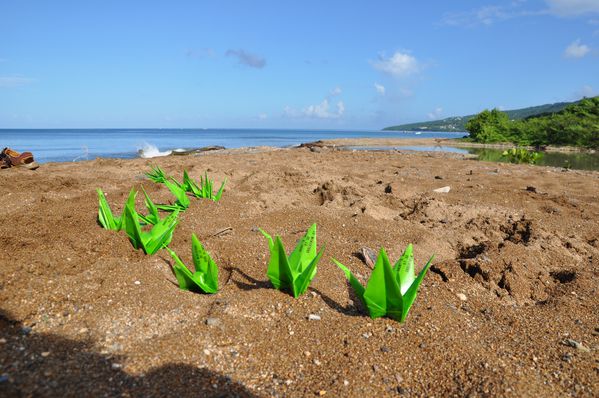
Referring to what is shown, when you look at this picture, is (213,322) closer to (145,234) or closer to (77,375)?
(77,375)

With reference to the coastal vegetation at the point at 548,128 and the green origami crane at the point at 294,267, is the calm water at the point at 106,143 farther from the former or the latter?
the coastal vegetation at the point at 548,128

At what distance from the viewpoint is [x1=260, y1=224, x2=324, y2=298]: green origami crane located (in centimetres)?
190

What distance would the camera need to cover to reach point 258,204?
12.7ft

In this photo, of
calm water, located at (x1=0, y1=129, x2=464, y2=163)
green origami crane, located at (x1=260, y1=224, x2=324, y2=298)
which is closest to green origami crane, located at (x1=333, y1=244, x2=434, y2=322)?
green origami crane, located at (x1=260, y1=224, x2=324, y2=298)

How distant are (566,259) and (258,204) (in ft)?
8.88

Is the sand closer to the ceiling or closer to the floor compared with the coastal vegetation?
closer to the floor

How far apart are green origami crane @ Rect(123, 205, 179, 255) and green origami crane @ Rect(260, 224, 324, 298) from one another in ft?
2.54

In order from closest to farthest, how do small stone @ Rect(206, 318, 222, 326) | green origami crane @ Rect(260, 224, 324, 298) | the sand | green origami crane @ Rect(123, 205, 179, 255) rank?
the sand, small stone @ Rect(206, 318, 222, 326), green origami crane @ Rect(260, 224, 324, 298), green origami crane @ Rect(123, 205, 179, 255)

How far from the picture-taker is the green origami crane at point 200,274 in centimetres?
193

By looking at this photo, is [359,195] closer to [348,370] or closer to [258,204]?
[258,204]

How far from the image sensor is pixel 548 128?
24.4 metres

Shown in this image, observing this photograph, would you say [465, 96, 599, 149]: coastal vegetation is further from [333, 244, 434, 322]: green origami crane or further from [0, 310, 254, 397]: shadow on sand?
[0, 310, 254, 397]: shadow on sand

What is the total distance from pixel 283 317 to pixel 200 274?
50 cm

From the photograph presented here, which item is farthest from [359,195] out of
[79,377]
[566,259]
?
[79,377]
